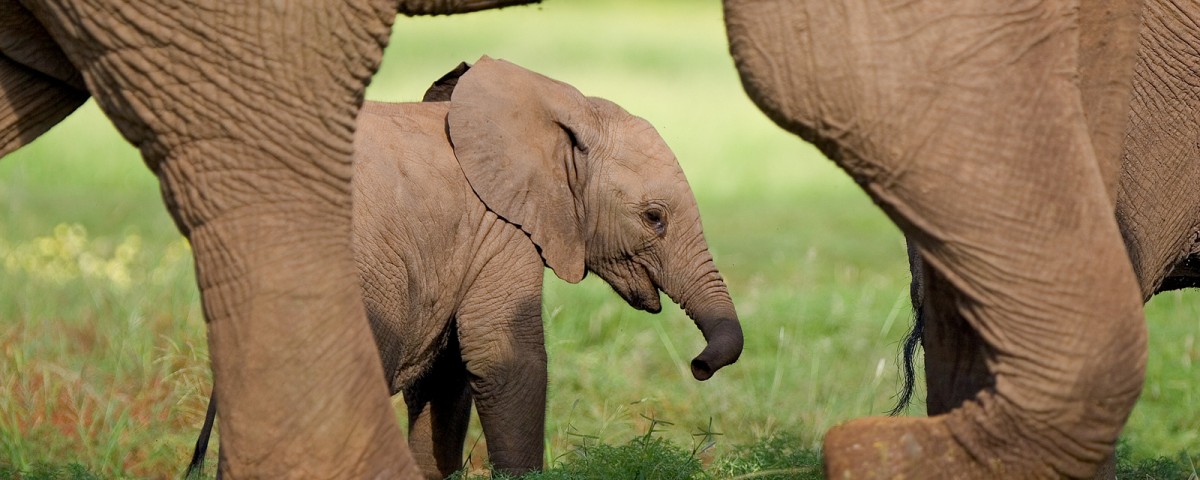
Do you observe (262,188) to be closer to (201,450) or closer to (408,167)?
(201,450)

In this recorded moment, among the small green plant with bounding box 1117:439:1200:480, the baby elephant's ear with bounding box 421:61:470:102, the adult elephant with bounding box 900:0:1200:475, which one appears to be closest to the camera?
the adult elephant with bounding box 900:0:1200:475

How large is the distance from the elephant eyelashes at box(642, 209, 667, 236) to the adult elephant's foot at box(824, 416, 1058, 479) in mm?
2905

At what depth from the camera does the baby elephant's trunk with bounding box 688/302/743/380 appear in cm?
478

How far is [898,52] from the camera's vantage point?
98.2 inches

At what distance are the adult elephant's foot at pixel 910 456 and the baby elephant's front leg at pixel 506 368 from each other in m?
2.56

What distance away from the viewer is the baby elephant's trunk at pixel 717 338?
4.78 m

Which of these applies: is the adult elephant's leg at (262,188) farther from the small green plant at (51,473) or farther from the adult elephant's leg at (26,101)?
the small green plant at (51,473)

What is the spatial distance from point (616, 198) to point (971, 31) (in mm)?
3068

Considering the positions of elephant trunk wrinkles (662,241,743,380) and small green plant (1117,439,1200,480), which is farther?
elephant trunk wrinkles (662,241,743,380)

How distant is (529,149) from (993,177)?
3.05m

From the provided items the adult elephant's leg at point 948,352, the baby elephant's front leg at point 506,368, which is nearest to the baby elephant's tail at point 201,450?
the baby elephant's front leg at point 506,368

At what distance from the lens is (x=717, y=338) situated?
200 inches

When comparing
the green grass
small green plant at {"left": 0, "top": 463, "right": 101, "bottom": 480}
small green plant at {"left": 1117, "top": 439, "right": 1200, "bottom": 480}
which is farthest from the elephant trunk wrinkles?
small green plant at {"left": 0, "top": 463, "right": 101, "bottom": 480}

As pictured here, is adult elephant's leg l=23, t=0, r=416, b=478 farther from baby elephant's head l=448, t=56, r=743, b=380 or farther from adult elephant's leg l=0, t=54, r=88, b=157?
baby elephant's head l=448, t=56, r=743, b=380
